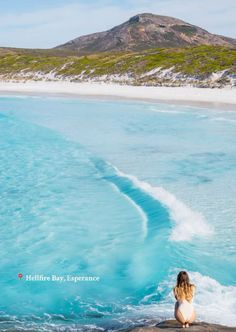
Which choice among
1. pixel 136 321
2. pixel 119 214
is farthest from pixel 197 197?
pixel 136 321

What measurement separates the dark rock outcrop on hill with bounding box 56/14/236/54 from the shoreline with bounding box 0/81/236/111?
3901 inches

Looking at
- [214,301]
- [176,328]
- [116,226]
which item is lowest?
[214,301]

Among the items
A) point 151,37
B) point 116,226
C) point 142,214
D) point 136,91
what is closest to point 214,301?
point 116,226

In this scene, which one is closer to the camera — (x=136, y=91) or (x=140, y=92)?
(x=140, y=92)

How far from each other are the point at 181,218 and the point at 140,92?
4341 cm

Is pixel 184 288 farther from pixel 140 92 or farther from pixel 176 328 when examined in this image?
pixel 140 92

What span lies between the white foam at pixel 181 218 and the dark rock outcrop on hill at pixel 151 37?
15660 centimetres

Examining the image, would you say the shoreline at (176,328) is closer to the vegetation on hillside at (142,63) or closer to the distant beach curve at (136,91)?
the distant beach curve at (136,91)

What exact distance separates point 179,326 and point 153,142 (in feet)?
59.7

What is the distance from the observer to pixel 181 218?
1273cm

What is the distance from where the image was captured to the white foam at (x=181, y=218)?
11.8 m

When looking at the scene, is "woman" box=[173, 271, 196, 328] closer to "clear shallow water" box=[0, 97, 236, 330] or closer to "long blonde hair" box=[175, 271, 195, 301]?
"long blonde hair" box=[175, 271, 195, 301]

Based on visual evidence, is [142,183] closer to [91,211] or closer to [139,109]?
[91,211]

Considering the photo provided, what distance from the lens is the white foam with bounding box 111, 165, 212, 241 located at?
11.8 m
